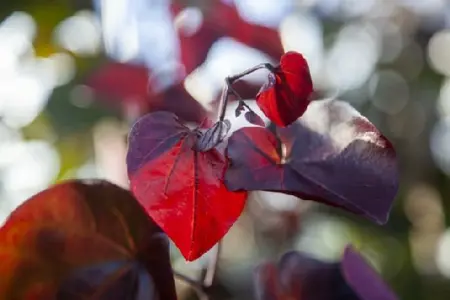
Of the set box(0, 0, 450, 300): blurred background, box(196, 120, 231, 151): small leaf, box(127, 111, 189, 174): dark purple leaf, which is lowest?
box(0, 0, 450, 300): blurred background

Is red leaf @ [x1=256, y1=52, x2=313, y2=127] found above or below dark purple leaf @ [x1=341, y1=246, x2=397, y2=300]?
above

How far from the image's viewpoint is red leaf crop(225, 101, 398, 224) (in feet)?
0.81

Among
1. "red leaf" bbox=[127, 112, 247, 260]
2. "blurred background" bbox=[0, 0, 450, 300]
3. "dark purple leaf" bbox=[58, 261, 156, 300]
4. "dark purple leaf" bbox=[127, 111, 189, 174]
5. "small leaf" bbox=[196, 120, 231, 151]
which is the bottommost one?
"blurred background" bbox=[0, 0, 450, 300]

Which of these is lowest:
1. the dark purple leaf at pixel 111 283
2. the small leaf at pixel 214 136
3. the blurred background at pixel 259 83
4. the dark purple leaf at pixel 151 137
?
the blurred background at pixel 259 83

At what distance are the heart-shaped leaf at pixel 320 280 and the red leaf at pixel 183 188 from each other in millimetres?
63

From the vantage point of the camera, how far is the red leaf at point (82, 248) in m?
0.26

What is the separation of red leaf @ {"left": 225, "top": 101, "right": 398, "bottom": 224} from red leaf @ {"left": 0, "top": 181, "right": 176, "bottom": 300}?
0.16ft

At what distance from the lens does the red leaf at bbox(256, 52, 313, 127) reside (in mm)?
265

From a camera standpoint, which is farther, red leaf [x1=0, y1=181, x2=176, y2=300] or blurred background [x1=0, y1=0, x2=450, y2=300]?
blurred background [x1=0, y1=0, x2=450, y2=300]

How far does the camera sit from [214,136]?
25 centimetres

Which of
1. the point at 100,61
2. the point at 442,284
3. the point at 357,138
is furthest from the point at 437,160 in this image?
the point at 357,138

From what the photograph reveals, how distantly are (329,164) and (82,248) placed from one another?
0.10m

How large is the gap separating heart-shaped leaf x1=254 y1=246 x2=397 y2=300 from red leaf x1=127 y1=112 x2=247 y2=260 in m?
0.06

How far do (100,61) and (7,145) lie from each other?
0.15 m
